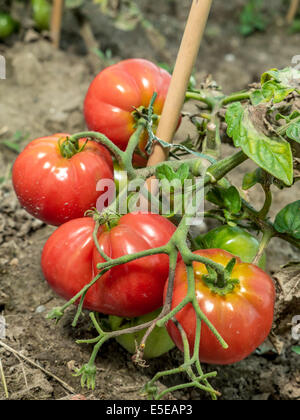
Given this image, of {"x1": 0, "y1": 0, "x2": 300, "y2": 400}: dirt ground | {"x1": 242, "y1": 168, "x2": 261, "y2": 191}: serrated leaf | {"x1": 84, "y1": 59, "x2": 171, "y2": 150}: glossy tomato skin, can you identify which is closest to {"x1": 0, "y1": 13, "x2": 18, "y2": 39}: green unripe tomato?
A: {"x1": 0, "y1": 0, "x2": 300, "y2": 400}: dirt ground

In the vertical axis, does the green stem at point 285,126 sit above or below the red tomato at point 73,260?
above

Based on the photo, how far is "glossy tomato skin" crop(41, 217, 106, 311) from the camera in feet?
3.51

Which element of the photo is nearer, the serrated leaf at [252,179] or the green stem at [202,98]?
the serrated leaf at [252,179]

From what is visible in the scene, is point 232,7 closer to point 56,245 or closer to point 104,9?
point 104,9

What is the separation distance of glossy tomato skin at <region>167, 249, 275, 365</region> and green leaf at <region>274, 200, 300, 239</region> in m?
0.21

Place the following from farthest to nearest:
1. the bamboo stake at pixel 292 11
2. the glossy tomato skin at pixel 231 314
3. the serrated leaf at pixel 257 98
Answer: the bamboo stake at pixel 292 11
the serrated leaf at pixel 257 98
the glossy tomato skin at pixel 231 314

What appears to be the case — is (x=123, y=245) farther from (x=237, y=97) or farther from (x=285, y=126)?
(x=237, y=97)

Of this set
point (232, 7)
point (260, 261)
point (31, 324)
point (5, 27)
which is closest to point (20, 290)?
point (31, 324)

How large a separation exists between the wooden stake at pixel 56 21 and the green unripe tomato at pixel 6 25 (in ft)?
0.68

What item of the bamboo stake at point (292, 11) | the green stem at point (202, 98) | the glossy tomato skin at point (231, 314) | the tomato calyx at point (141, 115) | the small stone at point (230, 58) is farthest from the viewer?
the bamboo stake at point (292, 11)

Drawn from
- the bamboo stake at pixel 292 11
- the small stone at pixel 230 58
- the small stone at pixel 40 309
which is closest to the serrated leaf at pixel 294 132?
the small stone at pixel 40 309

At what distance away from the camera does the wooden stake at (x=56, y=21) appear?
8.74 ft

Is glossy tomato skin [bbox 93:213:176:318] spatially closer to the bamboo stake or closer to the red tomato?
the red tomato

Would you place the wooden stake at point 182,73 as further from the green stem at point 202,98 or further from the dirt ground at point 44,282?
the dirt ground at point 44,282
